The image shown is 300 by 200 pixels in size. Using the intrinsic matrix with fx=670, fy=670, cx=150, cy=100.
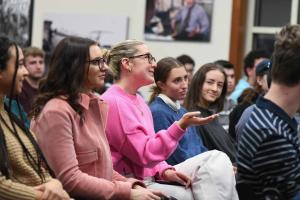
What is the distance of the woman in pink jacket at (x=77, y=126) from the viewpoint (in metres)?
2.84

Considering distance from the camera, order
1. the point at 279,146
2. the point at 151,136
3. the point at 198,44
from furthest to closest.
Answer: the point at 198,44 < the point at 151,136 < the point at 279,146

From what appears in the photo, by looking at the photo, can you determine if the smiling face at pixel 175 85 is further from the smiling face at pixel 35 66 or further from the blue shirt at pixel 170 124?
the smiling face at pixel 35 66

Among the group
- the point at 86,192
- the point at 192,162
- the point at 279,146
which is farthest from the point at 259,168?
the point at 192,162

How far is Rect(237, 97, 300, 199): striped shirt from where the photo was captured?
Result: 213cm

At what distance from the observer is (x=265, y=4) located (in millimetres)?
7238

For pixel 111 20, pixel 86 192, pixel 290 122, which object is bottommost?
pixel 86 192

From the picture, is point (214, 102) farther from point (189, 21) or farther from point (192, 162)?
point (189, 21)

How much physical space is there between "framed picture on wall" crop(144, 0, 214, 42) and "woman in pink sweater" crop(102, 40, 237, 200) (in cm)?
363

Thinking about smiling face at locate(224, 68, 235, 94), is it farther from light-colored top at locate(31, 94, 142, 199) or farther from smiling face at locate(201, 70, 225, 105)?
light-colored top at locate(31, 94, 142, 199)

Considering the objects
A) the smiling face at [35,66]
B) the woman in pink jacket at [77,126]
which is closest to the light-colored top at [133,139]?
the woman in pink jacket at [77,126]

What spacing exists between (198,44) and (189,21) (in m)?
0.27

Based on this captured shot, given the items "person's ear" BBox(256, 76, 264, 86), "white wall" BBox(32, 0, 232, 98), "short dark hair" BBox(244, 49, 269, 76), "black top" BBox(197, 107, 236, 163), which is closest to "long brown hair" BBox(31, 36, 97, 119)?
"black top" BBox(197, 107, 236, 163)

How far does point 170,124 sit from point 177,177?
51 centimetres

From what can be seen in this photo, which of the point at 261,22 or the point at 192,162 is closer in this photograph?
the point at 192,162
